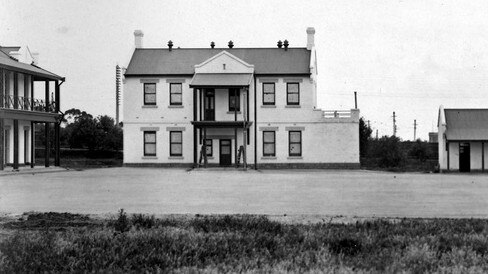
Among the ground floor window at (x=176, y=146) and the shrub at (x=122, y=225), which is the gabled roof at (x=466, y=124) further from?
the shrub at (x=122, y=225)

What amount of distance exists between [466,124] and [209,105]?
1892cm

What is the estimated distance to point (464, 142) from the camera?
43.8 m

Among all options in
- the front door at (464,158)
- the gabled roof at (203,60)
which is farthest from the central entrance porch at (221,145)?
the front door at (464,158)

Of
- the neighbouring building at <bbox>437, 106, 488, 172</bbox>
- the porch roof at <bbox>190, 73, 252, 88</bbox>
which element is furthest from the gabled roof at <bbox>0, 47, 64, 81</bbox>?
the neighbouring building at <bbox>437, 106, 488, 172</bbox>

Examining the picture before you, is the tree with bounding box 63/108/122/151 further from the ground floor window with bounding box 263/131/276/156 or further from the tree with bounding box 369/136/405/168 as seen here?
the tree with bounding box 369/136/405/168

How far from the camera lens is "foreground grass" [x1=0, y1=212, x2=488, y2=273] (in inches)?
255

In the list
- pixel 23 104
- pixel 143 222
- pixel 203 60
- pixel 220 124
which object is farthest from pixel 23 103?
pixel 143 222

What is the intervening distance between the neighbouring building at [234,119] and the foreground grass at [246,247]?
3275cm

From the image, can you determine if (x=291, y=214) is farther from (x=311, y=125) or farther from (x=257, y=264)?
(x=311, y=125)

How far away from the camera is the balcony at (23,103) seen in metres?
34.2

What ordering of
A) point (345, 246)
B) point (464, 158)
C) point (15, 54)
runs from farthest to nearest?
1. point (464, 158)
2. point (15, 54)
3. point (345, 246)

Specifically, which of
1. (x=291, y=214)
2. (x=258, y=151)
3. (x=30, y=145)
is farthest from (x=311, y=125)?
(x=291, y=214)

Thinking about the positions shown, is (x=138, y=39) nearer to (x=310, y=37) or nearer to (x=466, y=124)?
(x=310, y=37)

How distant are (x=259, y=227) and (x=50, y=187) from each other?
12.7 meters
